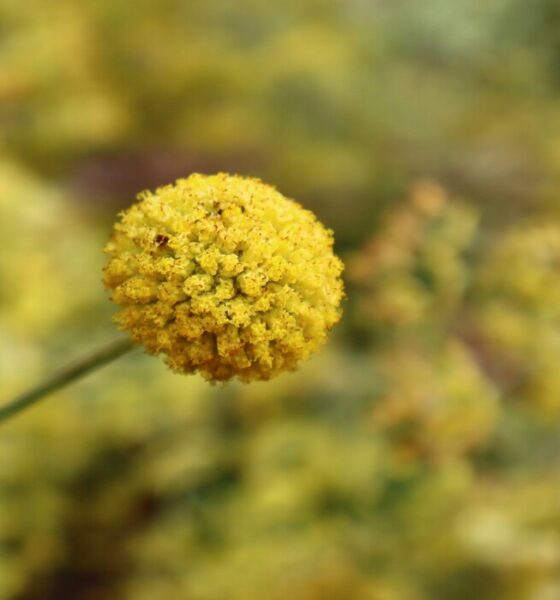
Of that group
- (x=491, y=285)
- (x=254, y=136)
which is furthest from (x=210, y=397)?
(x=254, y=136)

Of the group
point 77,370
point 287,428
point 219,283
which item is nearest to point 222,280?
point 219,283

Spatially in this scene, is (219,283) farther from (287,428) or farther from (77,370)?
(287,428)

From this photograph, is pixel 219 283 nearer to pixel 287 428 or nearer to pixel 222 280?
pixel 222 280

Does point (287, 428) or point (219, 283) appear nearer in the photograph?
point (219, 283)

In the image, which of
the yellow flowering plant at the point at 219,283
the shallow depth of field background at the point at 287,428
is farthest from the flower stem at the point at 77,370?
the shallow depth of field background at the point at 287,428

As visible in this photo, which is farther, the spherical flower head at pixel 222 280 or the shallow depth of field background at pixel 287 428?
the shallow depth of field background at pixel 287 428

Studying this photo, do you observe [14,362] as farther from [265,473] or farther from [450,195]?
[450,195]

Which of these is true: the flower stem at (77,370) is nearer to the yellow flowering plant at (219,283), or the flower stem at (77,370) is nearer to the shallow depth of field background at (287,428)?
the yellow flowering plant at (219,283)

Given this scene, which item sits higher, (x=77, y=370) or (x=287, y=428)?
(x=287, y=428)

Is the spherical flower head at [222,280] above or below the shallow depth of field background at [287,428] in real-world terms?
below

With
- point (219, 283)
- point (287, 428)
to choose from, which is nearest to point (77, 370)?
point (219, 283)

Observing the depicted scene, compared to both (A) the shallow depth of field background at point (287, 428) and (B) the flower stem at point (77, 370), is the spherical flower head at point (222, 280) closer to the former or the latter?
(B) the flower stem at point (77, 370)
